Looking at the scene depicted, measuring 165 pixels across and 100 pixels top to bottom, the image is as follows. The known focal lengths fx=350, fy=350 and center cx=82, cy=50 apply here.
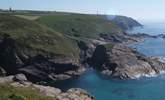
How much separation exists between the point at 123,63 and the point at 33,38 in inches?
1497

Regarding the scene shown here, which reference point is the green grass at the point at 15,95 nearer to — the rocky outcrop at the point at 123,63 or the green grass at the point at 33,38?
the rocky outcrop at the point at 123,63

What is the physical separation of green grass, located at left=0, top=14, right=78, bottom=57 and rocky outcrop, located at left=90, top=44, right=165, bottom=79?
1262 centimetres

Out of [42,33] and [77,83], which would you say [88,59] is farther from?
[77,83]

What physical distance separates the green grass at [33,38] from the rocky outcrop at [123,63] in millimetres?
12615

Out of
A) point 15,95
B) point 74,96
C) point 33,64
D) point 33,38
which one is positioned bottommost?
point 33,64

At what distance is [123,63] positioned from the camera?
140 m

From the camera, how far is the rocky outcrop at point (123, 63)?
5295 inches

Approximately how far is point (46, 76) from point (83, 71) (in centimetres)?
2007

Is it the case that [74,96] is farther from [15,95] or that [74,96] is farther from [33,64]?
[33,64]

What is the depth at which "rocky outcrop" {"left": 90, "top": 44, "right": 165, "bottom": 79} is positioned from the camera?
13450cm

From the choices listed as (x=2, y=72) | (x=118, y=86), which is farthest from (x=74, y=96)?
(x=2, y=72)

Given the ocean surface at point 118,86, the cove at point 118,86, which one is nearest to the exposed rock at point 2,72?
the cove at point 118,86

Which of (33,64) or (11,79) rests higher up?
(11,79)

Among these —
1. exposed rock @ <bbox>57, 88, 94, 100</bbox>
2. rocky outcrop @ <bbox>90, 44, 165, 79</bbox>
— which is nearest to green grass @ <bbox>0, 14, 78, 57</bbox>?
rocky outcrop @ <bbox>90, 44, 165, 79</bbox>
